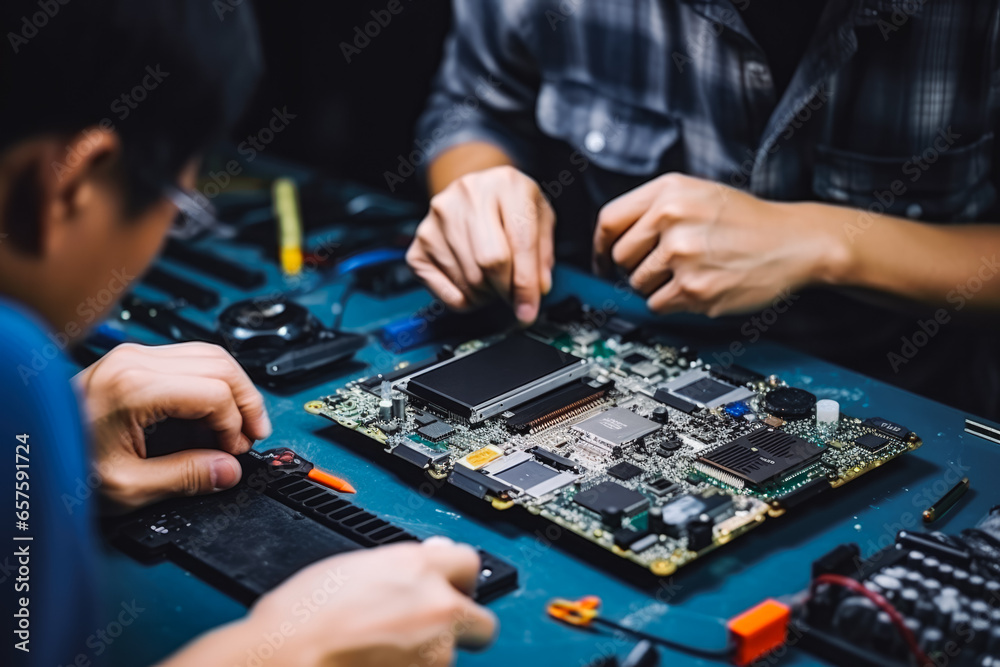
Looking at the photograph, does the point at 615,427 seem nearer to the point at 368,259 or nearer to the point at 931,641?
the point at 931,641

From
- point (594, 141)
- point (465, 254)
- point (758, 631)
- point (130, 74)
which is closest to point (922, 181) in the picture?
point (594, 141)

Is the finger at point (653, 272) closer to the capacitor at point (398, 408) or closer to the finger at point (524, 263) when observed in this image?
the finger at point (524, 263)

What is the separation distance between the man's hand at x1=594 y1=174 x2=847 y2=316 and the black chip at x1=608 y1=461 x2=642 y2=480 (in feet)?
1.86

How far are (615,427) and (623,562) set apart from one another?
11.5 inches

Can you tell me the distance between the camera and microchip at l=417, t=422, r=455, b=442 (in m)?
1.75

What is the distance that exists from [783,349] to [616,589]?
916 mm

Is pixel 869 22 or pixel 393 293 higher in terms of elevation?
pixel 869 22

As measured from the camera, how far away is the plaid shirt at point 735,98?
2258mm

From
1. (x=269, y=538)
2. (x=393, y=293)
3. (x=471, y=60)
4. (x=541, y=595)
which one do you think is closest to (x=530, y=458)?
(x=541, y=595)

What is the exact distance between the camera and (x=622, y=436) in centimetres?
173

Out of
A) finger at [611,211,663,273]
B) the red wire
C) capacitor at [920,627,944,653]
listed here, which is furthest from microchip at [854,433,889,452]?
finger at [611,211,663,273]

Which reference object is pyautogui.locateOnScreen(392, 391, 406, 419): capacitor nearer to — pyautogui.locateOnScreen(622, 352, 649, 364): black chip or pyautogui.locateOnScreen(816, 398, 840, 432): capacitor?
pyautogui.locateOnScreen(622, 352, 649, 364): black chip

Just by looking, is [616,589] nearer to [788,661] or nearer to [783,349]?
[788,661]

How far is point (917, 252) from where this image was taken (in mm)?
2164
